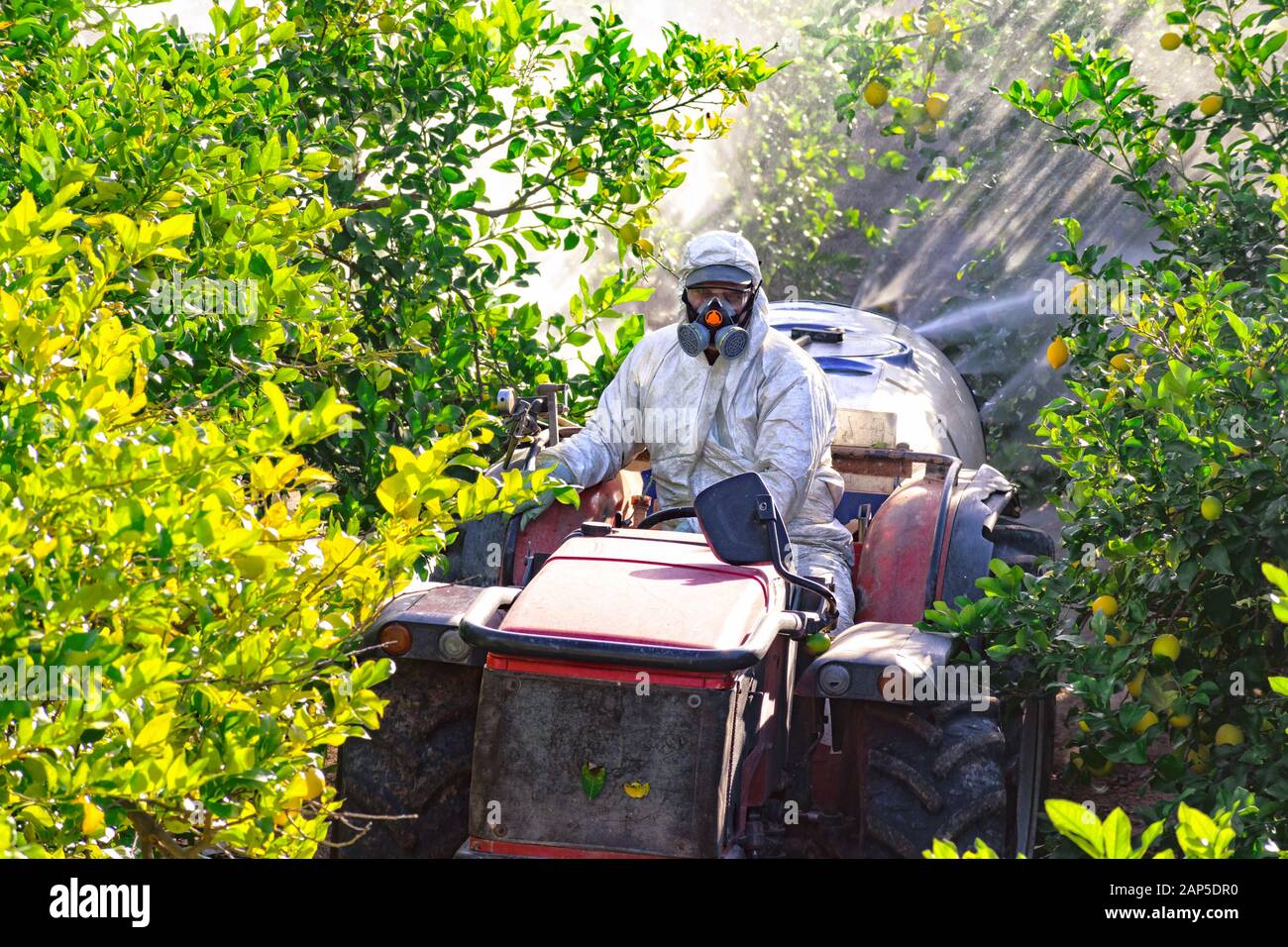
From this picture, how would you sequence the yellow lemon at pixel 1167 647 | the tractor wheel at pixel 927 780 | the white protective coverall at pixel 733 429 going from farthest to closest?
the white protective coverall at pixel 733 429, the yellow lemon at pixel 1167 647, the tractor wheel at pixel 927 780

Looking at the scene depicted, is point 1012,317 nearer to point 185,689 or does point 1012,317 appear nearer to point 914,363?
point 914,363

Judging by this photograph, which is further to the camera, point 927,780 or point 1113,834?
point 927,780

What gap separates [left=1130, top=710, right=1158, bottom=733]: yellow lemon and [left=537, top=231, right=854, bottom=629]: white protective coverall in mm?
972

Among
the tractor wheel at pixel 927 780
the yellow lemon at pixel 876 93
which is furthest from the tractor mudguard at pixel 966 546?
the yellow lemon at pixel 876 93

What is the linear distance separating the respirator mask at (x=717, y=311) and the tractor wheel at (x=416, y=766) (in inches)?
55.8

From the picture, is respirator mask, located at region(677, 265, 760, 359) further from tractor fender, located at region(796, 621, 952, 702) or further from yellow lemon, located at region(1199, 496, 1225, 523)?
yellow lemon, located at region(1199, 496, 1225, 523)

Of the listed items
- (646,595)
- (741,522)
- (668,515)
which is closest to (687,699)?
(646,595)

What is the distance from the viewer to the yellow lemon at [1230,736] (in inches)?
161

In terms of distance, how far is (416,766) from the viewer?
13.7 feet

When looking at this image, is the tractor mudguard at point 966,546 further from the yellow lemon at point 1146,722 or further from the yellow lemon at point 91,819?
the yellow lemon at point 91,819

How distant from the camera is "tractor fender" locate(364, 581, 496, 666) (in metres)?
4.16

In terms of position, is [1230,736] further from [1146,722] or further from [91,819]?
[91,819]

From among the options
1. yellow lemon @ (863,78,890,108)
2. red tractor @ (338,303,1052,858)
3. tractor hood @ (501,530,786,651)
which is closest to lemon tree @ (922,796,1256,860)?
red tractor @ (338,303,1052,858)

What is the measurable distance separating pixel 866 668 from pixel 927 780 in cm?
33
